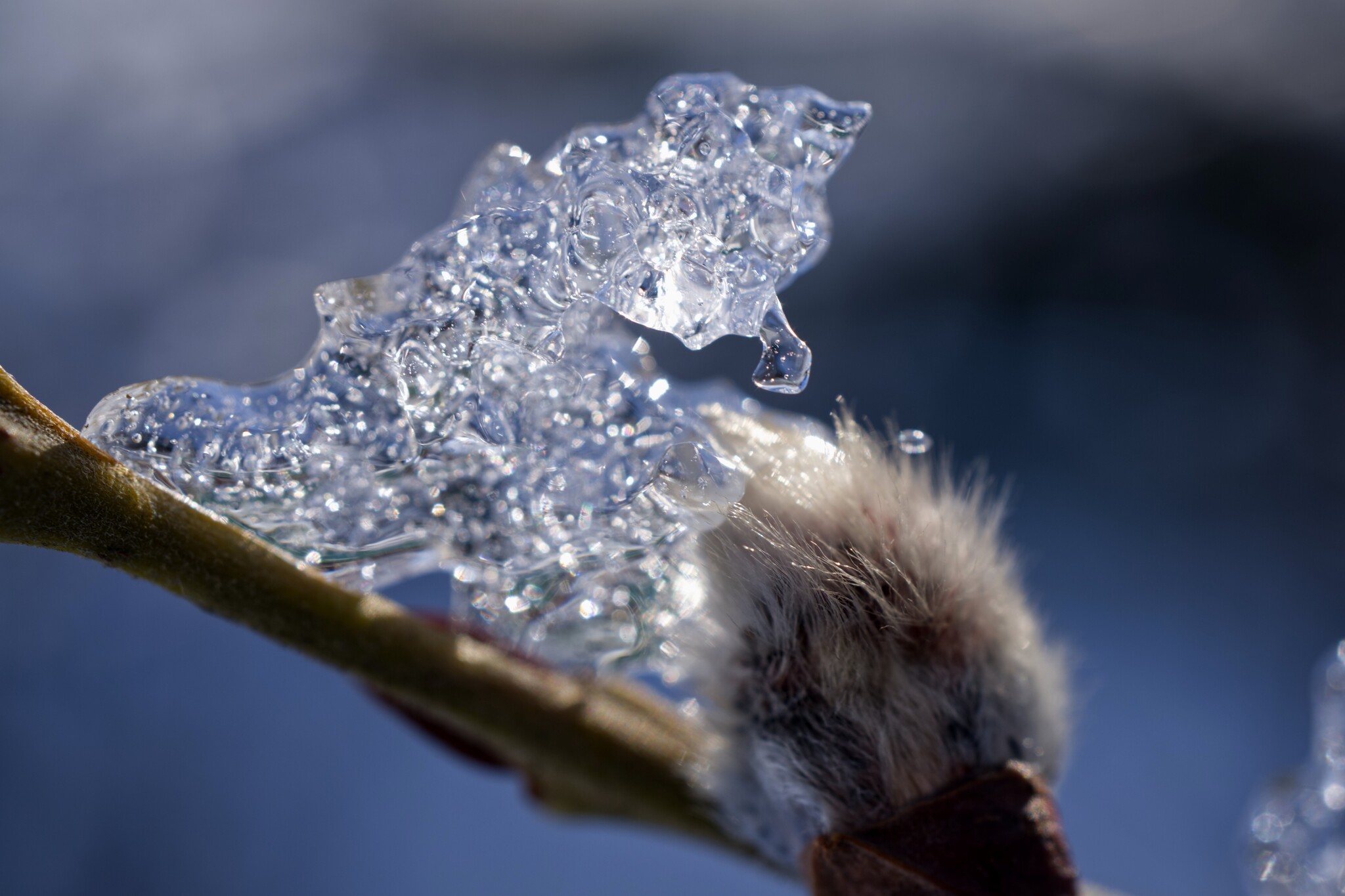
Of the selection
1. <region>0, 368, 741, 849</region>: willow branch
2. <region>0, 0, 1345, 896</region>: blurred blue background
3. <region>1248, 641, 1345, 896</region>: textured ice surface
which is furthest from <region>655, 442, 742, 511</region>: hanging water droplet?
<region>0, 0, 1345, 896</region>: blurred blue background

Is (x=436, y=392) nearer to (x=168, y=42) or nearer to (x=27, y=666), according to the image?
(x=27, y=666)

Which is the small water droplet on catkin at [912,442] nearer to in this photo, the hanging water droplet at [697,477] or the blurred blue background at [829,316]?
the hanging water droplet at [697,477]

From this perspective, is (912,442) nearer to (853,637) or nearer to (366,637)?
(853,637)

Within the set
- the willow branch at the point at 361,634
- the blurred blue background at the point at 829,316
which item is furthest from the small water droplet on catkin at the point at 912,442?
the blurred blue background at the point at 829,316

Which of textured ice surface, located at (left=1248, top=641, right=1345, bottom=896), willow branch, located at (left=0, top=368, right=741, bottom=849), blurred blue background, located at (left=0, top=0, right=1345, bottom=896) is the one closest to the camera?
willow branch, located at (left=0, top=368, right=741, bottom=849)

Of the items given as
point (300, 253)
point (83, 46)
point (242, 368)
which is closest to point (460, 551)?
point (242, 368)

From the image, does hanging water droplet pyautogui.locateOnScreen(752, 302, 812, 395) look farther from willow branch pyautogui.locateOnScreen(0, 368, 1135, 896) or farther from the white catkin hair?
willow branch pyautogui.locateOnScreen(0, 368, 1135, 896)

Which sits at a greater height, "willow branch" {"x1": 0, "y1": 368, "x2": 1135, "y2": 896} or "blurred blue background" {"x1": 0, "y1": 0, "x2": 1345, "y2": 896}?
"blurred blue background" {"x1": 0, "y1": 0, "x2": 1345, "y2": 896}
